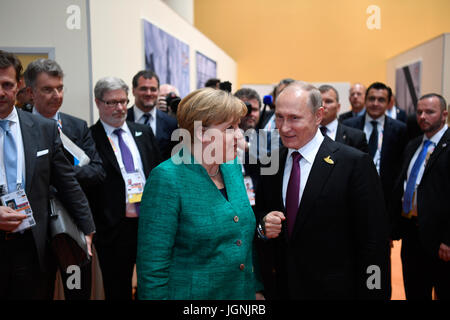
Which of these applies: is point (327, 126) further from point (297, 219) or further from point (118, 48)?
point (118, 48)

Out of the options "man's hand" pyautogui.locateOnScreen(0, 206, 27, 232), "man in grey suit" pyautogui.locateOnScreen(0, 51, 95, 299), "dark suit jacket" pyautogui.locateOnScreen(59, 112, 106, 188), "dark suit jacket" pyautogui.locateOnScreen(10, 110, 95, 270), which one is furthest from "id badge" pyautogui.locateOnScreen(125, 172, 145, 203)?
"man's hand" pyautogui.locateOnScreen(0, 206, 27, 232)

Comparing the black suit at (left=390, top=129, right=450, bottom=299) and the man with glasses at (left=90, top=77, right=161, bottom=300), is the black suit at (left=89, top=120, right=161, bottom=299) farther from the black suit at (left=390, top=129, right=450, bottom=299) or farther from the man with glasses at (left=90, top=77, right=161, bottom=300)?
the black suit at (left=390, top=129, right=450, bottom=299)

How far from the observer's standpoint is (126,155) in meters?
2.97

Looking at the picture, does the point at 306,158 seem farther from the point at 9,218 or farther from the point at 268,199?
the point at 9,218

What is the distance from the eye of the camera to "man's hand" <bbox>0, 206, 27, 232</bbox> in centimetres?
181

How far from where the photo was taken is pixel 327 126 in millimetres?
3736

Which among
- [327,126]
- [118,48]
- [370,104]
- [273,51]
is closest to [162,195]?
[327,126]

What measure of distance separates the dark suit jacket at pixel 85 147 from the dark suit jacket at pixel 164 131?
3.04 feet

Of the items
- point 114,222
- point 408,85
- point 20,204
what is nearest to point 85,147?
point 114,222

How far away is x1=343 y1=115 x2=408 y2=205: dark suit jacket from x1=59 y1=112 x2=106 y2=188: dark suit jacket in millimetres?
2973

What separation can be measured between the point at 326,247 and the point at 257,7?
12.9 m

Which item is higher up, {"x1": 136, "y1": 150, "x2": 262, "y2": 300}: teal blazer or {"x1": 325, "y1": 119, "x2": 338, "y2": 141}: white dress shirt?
{"x1": 325, "y1": 119, "x2": 338, "y2": 141}: white dress shirt

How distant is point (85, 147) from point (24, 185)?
2.58 feet

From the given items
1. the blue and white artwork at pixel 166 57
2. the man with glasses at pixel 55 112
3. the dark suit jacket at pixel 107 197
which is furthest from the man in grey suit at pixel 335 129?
the blue and white artwork at pixel 166 57
